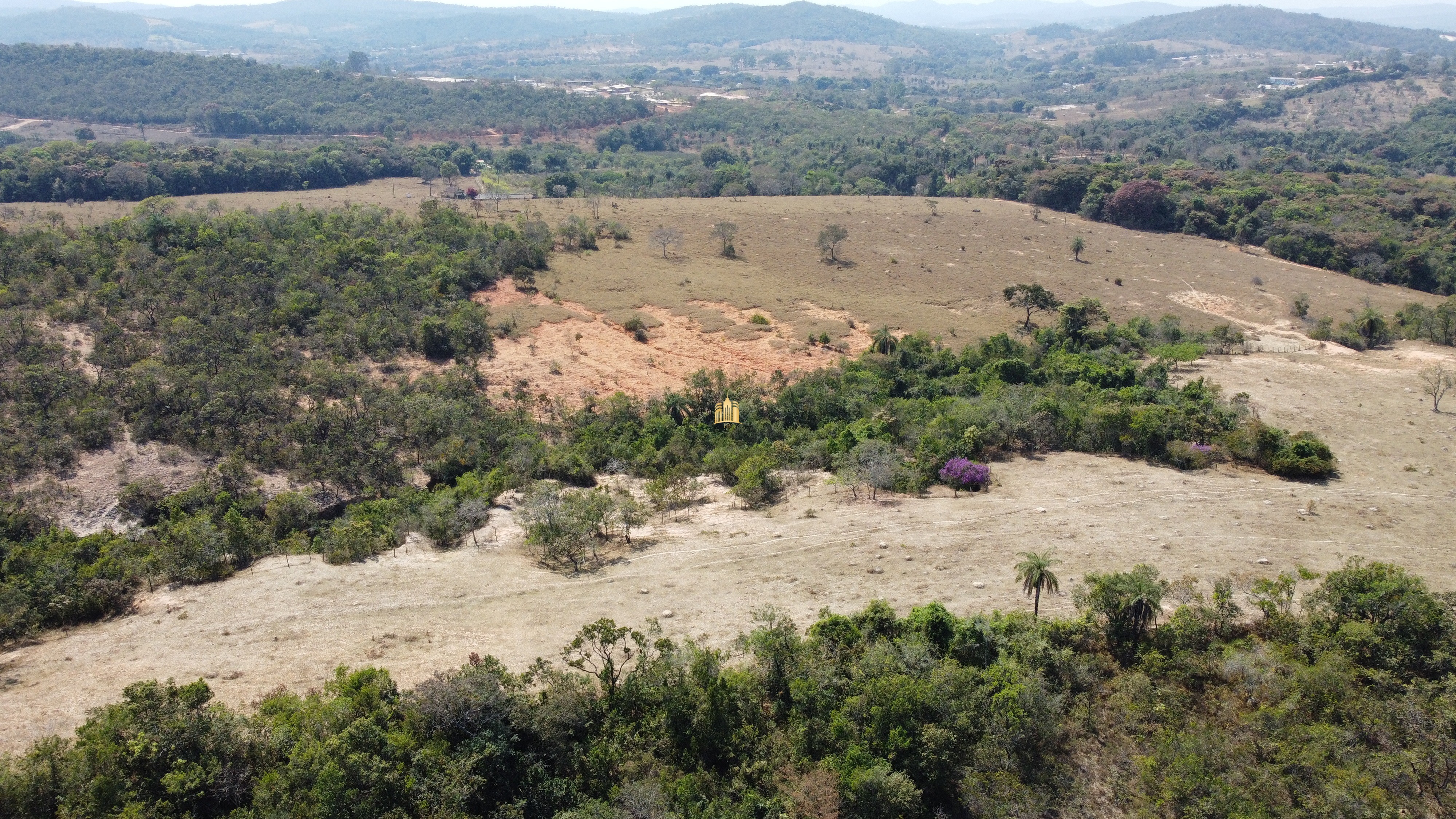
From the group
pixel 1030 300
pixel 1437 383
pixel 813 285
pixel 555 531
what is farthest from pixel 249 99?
pixel 1437 383

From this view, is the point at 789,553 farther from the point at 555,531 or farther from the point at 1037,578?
the point at 1037,578

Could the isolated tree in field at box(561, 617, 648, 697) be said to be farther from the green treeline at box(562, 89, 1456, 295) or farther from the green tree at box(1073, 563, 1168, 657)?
the green treeline at box(562, 89, 1456, 295)

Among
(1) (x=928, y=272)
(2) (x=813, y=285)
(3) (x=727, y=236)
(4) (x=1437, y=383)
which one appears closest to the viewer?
(4) (x=1437, y=383)

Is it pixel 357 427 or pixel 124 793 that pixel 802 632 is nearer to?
pixel 124 793

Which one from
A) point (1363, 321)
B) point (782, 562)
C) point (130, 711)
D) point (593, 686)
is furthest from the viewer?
point (1363, 321)

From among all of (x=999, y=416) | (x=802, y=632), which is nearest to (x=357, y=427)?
(x=802, y=632)
